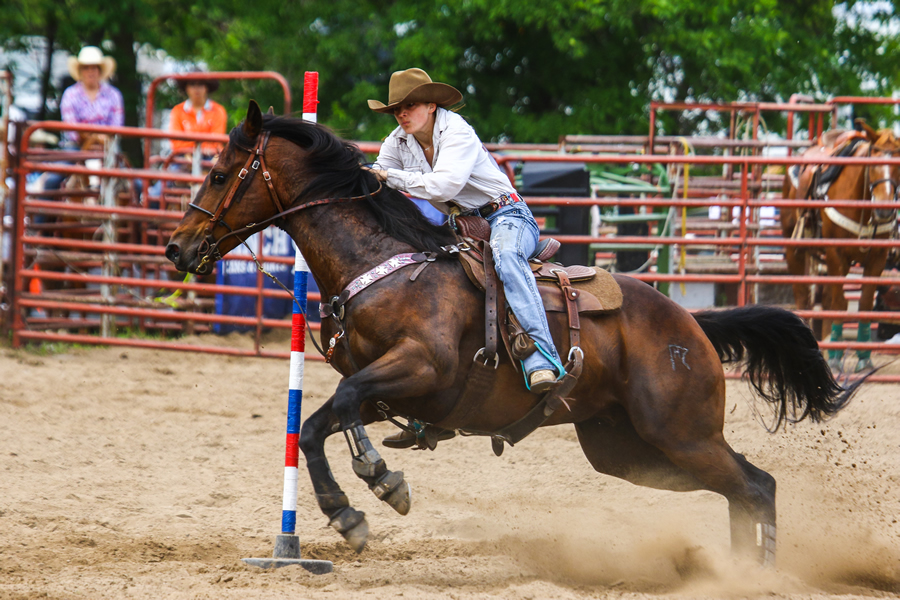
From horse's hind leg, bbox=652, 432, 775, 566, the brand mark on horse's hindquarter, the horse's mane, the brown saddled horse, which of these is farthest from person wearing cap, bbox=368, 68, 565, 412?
the brown saddled horse

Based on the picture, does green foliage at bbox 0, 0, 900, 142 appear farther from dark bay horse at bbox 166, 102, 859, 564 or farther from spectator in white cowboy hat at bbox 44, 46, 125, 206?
dark bay horse at bbox 166, 102, 859, 564

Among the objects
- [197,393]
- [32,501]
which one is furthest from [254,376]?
[32,501]

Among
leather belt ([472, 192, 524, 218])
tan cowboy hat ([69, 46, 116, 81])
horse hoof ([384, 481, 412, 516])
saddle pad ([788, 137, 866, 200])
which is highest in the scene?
tan cowboy hat ([69, 46, 116, 81])

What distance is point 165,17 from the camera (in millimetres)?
16812

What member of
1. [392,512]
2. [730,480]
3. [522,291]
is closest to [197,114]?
[392,512]

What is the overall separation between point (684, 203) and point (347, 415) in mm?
5192

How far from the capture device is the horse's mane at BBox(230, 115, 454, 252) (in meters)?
4.16

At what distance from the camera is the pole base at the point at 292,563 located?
4.02 m

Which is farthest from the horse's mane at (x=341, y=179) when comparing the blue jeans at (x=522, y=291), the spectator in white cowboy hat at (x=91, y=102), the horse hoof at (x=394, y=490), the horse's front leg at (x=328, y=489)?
the spectator in white cowboy hat at (x=91, y=102)

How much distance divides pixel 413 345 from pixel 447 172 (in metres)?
0.82

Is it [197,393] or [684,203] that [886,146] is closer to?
[684,203]

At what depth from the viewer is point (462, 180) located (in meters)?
4.12

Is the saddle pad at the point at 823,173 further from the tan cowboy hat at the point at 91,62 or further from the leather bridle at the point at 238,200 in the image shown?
the tan cowboy hat at the point at 91,62

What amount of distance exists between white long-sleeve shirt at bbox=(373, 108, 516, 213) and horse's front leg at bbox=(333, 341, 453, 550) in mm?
759
